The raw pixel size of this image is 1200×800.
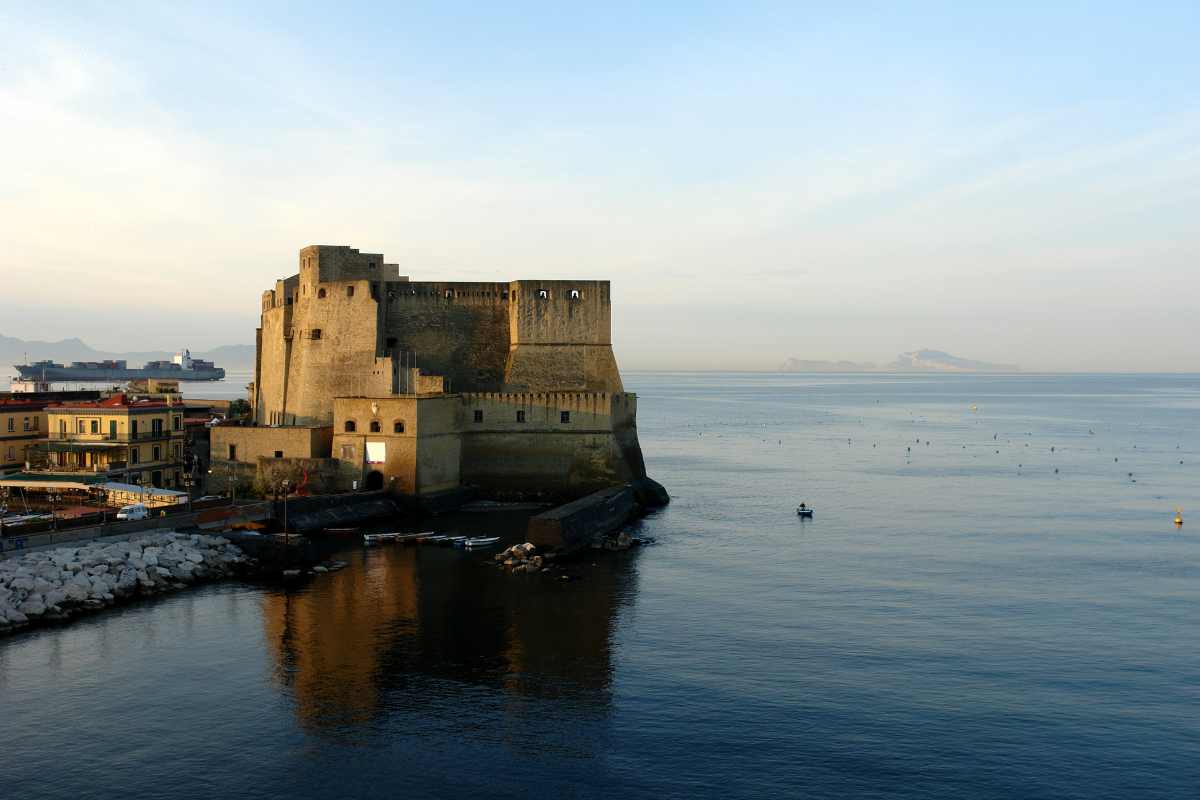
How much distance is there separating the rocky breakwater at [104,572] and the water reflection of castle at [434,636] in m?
4.28

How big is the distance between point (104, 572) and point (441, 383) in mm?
24232

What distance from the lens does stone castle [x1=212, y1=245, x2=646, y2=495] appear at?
52344 mm

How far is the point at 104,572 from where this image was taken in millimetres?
33688

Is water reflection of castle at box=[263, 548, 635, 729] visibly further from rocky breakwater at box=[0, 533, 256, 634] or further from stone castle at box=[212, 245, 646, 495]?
stone castle at box=[212, 245, 646, 495]

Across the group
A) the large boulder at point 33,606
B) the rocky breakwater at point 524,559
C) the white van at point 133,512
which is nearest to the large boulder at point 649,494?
the rocky breakwater at point 524,559

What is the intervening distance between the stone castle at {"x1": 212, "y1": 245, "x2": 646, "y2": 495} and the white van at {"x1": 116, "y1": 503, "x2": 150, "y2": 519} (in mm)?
11197

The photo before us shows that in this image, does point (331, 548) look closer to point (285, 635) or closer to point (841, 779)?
point (285, 635)

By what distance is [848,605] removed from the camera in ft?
109

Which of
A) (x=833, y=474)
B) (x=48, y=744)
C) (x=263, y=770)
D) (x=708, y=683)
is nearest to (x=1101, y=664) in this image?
(x=708, y=683)

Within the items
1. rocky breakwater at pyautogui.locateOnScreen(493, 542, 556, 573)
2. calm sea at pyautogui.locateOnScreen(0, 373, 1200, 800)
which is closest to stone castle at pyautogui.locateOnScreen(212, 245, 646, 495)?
calm sea at pyautogui.locateOnScreen(0, 373, 1200, 800)

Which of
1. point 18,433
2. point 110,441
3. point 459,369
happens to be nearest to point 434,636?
point 110,441

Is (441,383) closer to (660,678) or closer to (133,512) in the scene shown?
(133,512)

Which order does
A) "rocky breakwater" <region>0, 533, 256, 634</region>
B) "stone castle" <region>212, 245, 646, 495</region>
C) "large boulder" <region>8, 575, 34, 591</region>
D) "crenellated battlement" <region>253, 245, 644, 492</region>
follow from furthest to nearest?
"crenellated battlement" <region>253, 245, 644, 492</region>, "stone castle" <region>212, 245, 646, 495</region>, "large boulder" <region>8, 575, 34, 591</region>, "rocky breakwater" <region>0, 533, 256, 634</region>

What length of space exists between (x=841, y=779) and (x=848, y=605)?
14.0 meters
